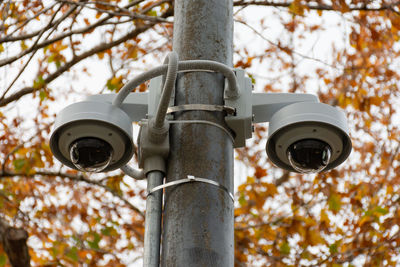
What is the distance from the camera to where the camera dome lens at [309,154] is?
2.47 meters

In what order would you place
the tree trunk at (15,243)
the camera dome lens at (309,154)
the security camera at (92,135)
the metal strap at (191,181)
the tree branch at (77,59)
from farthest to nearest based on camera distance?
the tree branch at (77,59) < the tree trunk at (15,243) < the camera dome lens at (309,154) < the security camera at (92,135) < the metal strap at (191,181)

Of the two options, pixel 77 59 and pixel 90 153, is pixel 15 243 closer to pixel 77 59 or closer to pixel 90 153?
pixel 77 59

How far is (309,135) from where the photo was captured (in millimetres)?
2447

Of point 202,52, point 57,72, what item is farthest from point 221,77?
point 57,72

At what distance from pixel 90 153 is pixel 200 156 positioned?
472mm

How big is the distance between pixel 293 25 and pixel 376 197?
2666mm

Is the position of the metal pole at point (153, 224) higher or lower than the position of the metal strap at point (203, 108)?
lower

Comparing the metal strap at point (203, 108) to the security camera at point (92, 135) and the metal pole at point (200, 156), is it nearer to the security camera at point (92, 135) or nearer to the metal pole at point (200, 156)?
the metal pole at point (200, 156)

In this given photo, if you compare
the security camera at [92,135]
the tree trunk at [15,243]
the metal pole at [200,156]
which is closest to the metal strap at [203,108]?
the metal pole at [200,156]

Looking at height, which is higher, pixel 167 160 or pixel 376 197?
pixel 376 197

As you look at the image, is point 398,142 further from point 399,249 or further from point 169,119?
point 169,119

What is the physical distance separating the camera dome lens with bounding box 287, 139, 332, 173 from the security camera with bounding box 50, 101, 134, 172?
689 millimetres

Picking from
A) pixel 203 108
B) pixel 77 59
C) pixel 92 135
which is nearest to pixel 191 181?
pixel 203 108

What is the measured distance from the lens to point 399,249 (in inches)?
271
